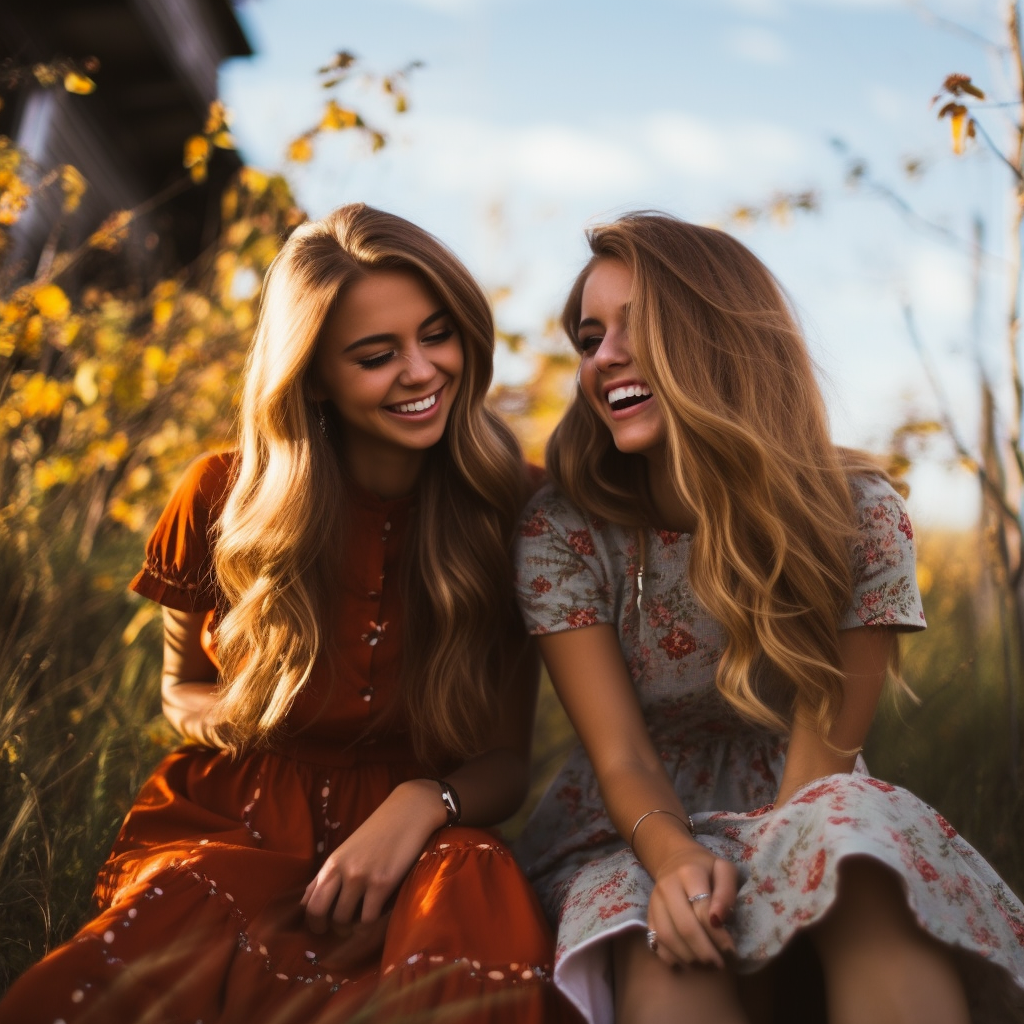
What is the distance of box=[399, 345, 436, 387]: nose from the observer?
208cm

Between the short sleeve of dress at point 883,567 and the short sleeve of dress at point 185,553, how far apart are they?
4.20 feet

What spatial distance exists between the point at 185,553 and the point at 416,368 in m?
0.61

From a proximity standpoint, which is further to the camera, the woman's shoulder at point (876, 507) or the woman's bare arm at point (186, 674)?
the woman's bare arm at point (186, 674)

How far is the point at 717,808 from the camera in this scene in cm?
207

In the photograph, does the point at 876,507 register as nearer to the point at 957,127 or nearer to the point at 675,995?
the point at 957,127

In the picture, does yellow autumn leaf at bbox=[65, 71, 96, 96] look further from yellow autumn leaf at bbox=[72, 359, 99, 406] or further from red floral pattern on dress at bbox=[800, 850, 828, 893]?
red floral pattern on dress at bbox=[800, 850, 828, 893]

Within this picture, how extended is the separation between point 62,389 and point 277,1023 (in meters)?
2.37

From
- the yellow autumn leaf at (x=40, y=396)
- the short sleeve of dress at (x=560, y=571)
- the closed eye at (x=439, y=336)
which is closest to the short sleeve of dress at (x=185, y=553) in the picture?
the closed eye at (x=439, y=336)

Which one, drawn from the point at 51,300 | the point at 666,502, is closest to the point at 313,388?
the point at 666,502

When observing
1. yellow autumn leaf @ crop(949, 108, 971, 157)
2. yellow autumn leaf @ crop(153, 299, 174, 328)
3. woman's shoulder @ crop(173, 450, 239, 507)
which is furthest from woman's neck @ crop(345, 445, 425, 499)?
yellow autumn leaf @ crop(153, 299, 174, 328)

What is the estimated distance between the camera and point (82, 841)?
7.11ft

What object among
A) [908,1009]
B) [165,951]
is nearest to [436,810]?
[165,951]

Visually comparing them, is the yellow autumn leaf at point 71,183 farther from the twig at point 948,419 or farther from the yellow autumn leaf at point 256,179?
the twig at point 948,419

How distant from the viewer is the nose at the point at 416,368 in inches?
82.0
